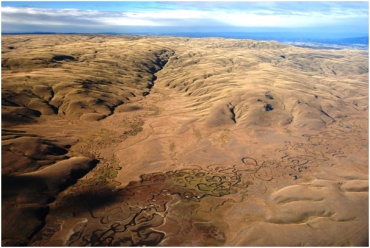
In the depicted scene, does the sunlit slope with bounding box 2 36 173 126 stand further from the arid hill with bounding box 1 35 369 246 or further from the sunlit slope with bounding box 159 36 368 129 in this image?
the sunlit slope with bounding box 159 36 368 129

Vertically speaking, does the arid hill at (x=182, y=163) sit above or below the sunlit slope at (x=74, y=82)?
below

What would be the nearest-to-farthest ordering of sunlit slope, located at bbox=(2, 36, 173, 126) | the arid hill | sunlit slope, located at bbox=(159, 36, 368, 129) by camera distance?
the arid hill, sunlit slope, located at bbox=(159, 36, 368, 129), sunlit slope, located at bbox=(2, 36, 173, 126)

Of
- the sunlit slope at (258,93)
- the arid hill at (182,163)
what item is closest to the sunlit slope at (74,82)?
the arid hill at (182,163)

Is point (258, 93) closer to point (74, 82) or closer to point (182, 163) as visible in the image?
point (182, 163)

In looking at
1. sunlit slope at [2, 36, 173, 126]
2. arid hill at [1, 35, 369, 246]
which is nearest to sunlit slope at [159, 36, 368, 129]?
arid hill at [1, 35, 369, 246]

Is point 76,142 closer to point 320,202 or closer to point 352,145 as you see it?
point 320,202

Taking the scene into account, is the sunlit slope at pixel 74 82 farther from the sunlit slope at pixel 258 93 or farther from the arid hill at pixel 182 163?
the sunlit slope at pixel 258 93

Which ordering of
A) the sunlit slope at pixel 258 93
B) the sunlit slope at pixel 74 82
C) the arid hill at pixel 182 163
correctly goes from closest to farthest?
the arid hill at pixel 182 163 → the sunlit slope at pixel 258 93 → the sunlit slope at pixel 74 82

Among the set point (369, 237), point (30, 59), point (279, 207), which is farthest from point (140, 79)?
point (369, 237)
